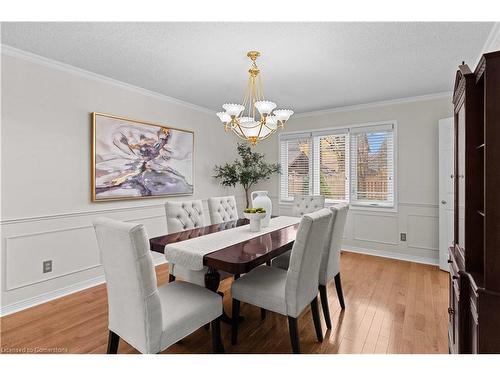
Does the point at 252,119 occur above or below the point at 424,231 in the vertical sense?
above

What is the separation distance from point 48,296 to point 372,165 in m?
4.47

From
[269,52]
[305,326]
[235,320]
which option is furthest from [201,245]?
[269,52]

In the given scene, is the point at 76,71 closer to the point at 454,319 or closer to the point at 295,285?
the point at 295,285

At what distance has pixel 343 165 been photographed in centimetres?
474

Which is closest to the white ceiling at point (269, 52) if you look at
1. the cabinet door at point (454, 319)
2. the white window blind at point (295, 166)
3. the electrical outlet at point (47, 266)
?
the white window blind at point (295, 166)

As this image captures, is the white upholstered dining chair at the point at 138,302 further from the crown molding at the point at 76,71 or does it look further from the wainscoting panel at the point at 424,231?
the wainscoting panel at the point at 424,231

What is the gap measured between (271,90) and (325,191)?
6.74ft

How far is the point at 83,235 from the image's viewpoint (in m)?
3.17

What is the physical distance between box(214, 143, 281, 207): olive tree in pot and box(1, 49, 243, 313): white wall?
1.74 meters

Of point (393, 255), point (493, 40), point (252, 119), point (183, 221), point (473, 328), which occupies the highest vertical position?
point (493, 40)

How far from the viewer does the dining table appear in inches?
71.1

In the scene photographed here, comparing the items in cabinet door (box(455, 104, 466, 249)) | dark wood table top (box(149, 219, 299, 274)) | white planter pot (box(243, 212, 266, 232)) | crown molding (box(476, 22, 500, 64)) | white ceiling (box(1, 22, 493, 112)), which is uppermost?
white ceiling (box(1, 22, 493, 112))

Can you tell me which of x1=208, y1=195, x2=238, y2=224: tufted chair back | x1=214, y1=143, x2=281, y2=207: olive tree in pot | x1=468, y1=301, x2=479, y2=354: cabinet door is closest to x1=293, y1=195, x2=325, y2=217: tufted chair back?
x1=208, y1=195, x2=238, y2=224: tufted chair back

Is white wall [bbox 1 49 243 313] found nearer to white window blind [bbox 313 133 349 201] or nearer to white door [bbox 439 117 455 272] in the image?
white window blind [bbox 313 133 349 201]
